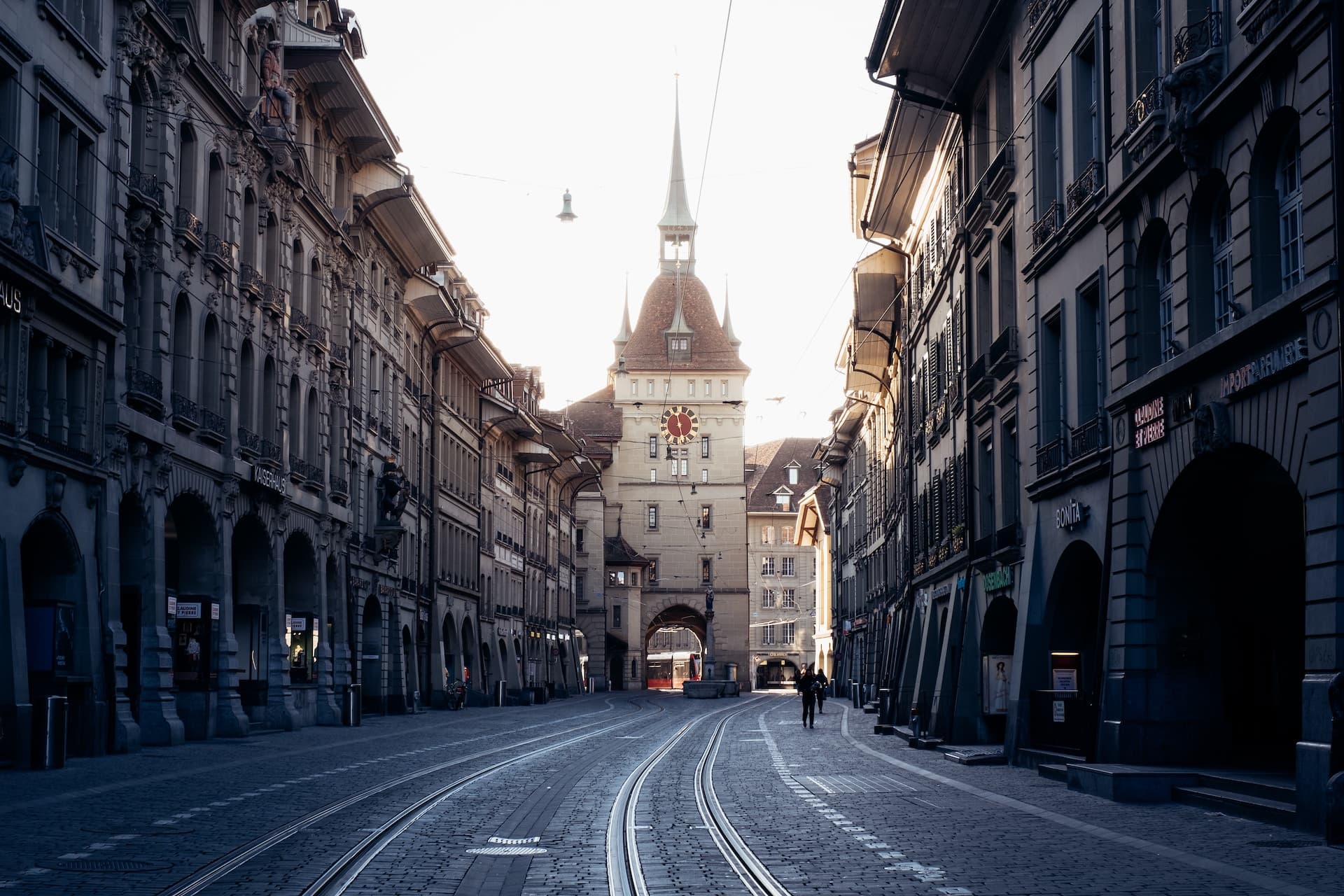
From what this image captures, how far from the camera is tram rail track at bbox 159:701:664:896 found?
1095 centimetres

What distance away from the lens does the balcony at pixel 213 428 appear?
1318 inches

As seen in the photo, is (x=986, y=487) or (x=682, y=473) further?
(x=682, y=473)

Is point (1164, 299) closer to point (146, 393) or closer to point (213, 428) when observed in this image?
point (146, 393)

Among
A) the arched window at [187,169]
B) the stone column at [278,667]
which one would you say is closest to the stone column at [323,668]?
the stone column at [278,667]

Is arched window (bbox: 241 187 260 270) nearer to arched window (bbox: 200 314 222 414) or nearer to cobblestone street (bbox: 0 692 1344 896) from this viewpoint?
arched window (bbox: 200 314 222 414)

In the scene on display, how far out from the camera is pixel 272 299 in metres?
38.9

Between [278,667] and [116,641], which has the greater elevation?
[116,641]

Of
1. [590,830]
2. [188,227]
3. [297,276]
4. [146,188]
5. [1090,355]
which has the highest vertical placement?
[297,276]

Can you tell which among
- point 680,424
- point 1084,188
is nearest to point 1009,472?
point 1084,188

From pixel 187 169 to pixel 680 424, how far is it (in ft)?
300

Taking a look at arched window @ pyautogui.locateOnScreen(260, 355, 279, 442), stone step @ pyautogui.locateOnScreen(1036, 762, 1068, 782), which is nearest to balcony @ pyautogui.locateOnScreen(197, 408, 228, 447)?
arched window @ pyautogui.locateOnScreen(260, 355, 279, 442)

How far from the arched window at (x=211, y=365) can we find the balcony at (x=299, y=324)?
5.84m

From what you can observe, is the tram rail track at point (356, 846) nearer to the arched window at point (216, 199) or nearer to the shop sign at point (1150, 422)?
the shop sign at point (1150, 422)

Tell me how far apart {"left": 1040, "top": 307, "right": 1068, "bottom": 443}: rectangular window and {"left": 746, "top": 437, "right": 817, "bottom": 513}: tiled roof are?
4058 inches
